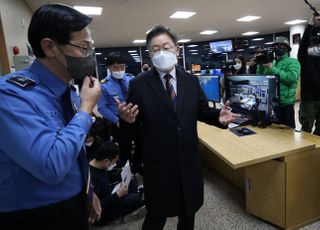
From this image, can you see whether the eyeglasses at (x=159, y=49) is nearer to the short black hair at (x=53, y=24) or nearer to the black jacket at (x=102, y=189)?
the short black hair at (x=53, y=24)

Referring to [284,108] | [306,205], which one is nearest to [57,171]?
[306,205]

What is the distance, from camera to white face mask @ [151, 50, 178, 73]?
1303 millimetres

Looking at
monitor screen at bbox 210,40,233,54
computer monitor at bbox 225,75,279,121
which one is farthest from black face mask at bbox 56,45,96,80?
monitor screen at bbox 210,40,233,54

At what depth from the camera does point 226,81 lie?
245cm

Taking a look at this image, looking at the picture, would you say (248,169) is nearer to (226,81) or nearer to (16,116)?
(226,81)

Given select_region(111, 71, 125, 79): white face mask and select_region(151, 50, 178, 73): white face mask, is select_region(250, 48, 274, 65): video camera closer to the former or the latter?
select_region(151, 50, 178, 73): white face mask

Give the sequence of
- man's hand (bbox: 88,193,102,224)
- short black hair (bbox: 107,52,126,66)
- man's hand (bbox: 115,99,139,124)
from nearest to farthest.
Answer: man's hand (bbox: 88,193,102,224)
man's hand (bbox: 115,99,139,124)
short black hair (bbox: 107,52,126,66)

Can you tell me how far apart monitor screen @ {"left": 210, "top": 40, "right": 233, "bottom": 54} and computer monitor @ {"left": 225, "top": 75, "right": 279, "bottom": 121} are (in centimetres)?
865

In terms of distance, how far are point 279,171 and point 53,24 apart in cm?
160

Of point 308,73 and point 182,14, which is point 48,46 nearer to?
point 308,73

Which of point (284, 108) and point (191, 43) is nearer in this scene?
point (284, 108)

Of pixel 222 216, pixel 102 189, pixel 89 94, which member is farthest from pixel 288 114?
pixel 89 94

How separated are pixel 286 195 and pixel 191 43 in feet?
35.1

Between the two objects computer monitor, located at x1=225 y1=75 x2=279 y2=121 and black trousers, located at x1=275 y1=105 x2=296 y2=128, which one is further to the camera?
black trousers, located at x1=275 y1=105 x2=296 y2=128
